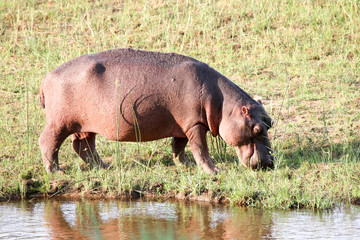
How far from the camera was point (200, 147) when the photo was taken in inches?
255

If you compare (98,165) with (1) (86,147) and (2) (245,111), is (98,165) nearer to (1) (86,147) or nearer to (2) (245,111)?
(1) (86,147)

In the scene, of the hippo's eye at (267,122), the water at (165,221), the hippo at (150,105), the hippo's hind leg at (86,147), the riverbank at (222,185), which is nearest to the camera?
the water at (165,221)

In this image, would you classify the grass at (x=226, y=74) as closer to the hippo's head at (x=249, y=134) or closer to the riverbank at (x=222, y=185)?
the riverbank at (x=222, y=185)

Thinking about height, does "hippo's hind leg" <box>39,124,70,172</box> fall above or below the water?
above

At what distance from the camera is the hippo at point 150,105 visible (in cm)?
633

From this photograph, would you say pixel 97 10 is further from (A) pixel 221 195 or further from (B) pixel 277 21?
(A) pixel 221 195

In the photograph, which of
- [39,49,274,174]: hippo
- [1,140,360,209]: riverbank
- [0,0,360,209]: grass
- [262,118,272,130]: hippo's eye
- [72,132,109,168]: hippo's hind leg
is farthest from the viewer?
[72,132,109,168]: hippo's hind leg

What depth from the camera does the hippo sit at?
633 centimetres

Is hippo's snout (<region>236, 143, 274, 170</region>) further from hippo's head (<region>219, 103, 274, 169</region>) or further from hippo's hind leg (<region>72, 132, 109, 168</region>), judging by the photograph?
hippo's hind leg (<region>72, 132, 109, 168</region>)

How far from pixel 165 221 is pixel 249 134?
5.64 ft

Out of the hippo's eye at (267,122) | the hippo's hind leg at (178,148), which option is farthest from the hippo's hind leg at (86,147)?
the hippo's eye at (267,122)

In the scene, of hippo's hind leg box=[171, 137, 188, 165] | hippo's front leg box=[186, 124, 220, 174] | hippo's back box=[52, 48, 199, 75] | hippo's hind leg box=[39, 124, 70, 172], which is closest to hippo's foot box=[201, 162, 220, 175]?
hippo's front leg box=[186, 124, 220, 174]

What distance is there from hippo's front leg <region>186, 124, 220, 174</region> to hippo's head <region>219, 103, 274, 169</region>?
8.9 inches

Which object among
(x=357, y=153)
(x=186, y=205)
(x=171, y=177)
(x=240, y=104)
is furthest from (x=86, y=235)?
(x=357, y=153)
